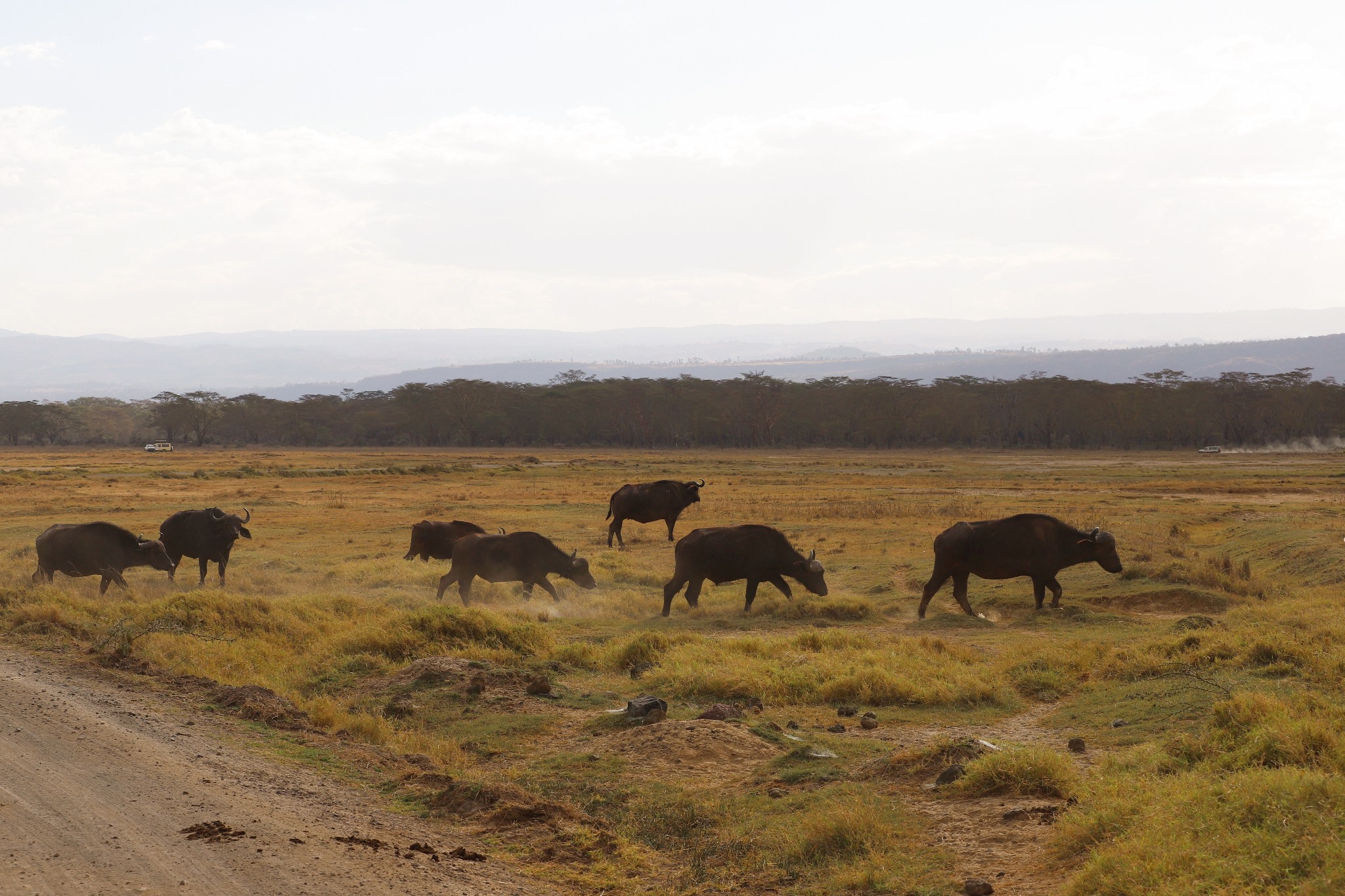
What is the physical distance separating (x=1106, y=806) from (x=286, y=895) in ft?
16.3

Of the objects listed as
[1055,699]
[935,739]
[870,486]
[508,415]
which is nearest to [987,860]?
[935,739]

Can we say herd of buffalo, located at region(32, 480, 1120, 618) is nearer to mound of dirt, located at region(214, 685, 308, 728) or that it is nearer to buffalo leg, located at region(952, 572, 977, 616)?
buffalo leg, located at region(952, 572, 977, 616)

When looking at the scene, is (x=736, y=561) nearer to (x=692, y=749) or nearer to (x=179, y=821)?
(x=692, y=749)

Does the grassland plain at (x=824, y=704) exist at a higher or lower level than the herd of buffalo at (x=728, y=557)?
lower

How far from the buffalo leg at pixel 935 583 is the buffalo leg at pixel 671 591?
393cm

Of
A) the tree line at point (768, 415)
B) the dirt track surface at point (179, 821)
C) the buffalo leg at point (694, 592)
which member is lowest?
the buffalo leg at point (694, 592)

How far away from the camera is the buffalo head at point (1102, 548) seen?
18078 millimetres

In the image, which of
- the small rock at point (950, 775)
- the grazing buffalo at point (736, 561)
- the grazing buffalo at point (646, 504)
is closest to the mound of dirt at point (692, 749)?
the small rock at point (950, 775)

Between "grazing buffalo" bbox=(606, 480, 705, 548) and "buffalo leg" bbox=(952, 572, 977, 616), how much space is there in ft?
40.0

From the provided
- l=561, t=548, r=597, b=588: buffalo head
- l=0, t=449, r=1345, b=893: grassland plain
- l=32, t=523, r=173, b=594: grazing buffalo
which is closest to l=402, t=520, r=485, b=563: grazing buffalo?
l=0, t=449, r=1345, b=893: grassland plain

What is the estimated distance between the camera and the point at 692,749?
912cm

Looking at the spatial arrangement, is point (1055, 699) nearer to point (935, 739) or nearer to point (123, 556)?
point (935, 739)

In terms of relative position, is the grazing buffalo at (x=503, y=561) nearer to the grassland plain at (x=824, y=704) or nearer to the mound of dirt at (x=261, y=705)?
the grassland plain at (x=824, y=704)

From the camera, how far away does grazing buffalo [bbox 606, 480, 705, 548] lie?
28.8m
